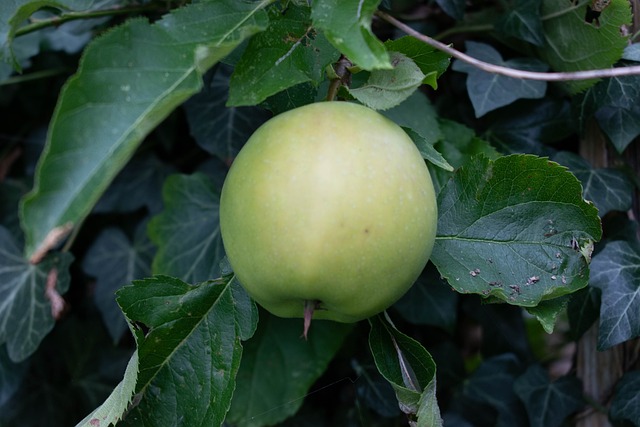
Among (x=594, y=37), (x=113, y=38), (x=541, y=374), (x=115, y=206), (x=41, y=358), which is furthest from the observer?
(x=41, y=358)

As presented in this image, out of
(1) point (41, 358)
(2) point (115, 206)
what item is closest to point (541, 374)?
(2) point (115, 206)

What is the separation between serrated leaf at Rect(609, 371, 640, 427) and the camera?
85 cm

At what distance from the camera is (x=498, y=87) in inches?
35.9

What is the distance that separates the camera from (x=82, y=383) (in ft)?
4.20

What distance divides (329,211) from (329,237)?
21mm

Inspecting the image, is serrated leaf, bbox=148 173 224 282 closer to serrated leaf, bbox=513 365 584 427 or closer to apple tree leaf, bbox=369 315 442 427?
apple tree leaf, bbox=369 315 442 427

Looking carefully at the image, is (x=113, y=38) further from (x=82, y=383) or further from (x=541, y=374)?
(x=82, y=383)

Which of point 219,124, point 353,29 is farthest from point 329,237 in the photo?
point 219,124

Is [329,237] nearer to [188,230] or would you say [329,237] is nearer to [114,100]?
[114,100]

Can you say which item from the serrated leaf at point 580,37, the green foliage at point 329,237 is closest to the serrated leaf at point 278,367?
the green foliage at point 329,237

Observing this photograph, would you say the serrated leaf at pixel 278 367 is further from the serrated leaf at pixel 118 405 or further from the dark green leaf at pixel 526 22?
the dark green leaf at pixel 526 22

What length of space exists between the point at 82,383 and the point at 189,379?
0.65 meters

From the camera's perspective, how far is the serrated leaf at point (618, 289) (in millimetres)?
796

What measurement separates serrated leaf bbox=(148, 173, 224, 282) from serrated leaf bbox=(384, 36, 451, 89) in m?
0.44
